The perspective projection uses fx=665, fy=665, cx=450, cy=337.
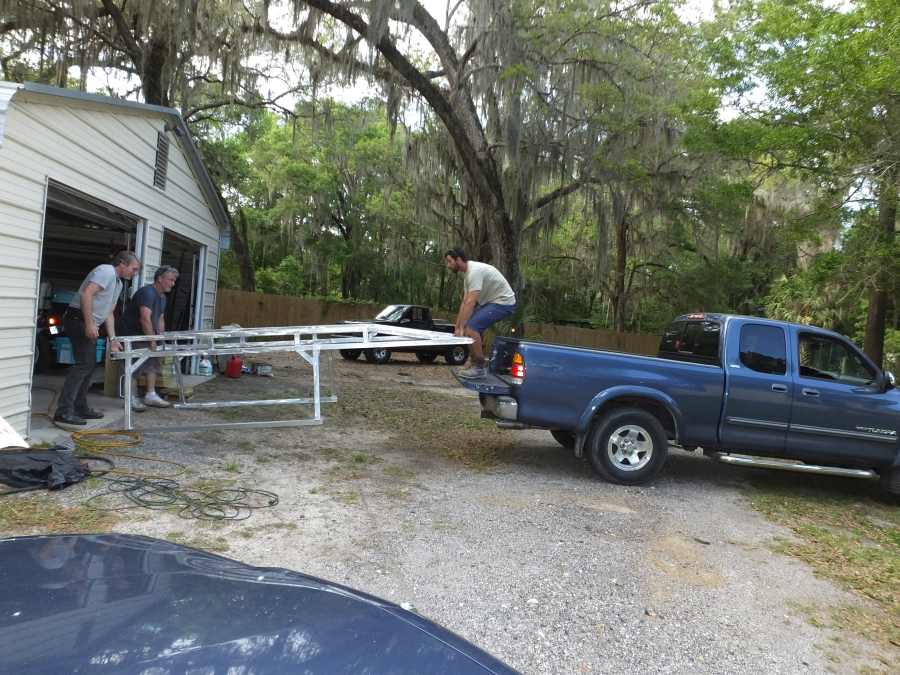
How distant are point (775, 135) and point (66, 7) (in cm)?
1360

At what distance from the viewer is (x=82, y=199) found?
7.46m

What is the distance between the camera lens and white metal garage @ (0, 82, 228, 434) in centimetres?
586

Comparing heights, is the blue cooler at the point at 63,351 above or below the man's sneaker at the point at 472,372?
below

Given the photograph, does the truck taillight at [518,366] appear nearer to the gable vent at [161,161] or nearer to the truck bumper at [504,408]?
the truck bumper at [504,408]

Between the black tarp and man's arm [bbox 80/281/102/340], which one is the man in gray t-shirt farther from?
the black tarp

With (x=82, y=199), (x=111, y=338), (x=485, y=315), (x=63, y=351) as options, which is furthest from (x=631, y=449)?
(x=63, y=351)

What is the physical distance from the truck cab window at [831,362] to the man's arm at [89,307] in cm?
702

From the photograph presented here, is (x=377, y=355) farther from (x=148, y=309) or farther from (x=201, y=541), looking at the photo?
(x=201, y=541)

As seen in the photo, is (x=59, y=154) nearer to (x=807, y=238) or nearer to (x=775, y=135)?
(x=775, y=135)

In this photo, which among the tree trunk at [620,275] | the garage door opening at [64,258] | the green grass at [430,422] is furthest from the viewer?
the tree trunk at [620,275]

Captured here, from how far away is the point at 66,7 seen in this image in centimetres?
1331

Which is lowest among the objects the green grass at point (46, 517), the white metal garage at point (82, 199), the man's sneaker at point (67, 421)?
the green grass at point (46, 517)

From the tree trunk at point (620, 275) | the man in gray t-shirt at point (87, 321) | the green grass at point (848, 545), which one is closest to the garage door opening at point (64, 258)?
the man in gray t-shirt at point (87, 321)

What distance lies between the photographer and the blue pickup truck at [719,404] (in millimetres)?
6234
